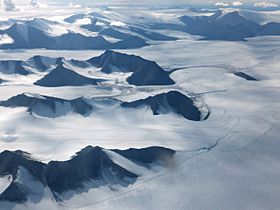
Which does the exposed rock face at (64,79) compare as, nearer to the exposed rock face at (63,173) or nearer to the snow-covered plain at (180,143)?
the snow-covered plain at (180,143)

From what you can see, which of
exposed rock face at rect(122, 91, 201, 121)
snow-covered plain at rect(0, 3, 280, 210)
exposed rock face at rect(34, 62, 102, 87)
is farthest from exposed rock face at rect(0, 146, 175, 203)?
exposed rock face at rect(34, 62, 102, 87)

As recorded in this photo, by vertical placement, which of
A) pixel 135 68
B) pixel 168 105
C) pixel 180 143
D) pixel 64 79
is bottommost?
pixel 135 68

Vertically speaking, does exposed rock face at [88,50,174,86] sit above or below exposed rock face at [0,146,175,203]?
below

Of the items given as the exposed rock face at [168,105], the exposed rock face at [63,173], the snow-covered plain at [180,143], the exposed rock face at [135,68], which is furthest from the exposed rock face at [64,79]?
the exposed rock face at [63,173]

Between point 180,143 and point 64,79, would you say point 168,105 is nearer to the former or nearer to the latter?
point 180,143

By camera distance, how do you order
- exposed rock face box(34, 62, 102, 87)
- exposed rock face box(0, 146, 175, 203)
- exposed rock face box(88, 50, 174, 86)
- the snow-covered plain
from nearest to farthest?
exposed rock face box(0, 146, 175, 203) < the snow-covered plain < exposed rock face box(34, 62, 102, 87) < exposed rock face box(88, 50, 174, 86)

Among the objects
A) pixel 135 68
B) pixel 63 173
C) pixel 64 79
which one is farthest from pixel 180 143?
pixel 135 68

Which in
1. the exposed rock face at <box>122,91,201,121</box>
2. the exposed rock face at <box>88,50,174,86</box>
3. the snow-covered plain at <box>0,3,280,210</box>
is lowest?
the exposed rock face at <box>88,50,174,86</box>

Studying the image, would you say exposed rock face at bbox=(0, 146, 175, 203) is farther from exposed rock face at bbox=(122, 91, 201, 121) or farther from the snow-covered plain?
exposed rock face at bbox=(122, 91, 201, 121)

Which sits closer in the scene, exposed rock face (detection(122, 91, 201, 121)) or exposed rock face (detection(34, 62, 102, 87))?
exposed rock face (detection(122, 91, 201, 121))

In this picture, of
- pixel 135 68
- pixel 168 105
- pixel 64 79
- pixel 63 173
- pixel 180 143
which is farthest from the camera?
pixel 135 68

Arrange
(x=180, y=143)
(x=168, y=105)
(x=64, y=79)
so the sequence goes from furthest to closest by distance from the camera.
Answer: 1. (x=64, y=79)
2. (x=168, y=105)
3. (x=180, y=143)

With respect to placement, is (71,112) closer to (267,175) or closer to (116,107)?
(116,107)
